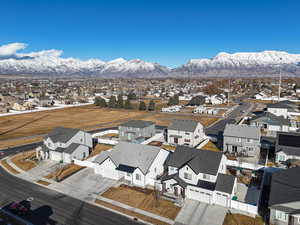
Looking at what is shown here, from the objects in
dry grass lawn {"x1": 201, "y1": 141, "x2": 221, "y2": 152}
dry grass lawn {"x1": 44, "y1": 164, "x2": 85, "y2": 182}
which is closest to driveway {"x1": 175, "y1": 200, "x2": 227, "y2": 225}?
dry grass lawn {"x1": 44, "y1": 164, "x2": 85, "y2": 182}

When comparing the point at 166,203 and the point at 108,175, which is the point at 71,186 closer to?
the point at 108,175

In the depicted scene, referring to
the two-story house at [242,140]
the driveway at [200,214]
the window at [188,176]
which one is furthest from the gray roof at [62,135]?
the two-story house at [242,140]

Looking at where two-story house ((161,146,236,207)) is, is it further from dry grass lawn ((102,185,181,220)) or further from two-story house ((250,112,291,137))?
two-story house ((250,112,291,137))

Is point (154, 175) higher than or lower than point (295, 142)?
lower

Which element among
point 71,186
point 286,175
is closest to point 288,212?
point 286,175

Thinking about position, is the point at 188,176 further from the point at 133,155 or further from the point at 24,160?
the point at 24,160

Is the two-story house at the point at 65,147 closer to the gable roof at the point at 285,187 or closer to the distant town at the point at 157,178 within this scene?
the distant town at the point at 157,178
